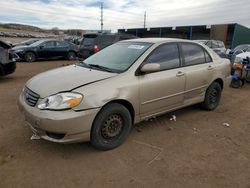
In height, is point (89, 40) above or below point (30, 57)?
above

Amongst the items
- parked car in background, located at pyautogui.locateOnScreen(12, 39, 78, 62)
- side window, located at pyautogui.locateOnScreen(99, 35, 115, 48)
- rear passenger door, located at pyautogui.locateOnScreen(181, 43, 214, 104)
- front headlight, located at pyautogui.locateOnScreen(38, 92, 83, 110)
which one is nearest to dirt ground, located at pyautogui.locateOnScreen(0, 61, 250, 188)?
rear passenger door, located at pyautogui.locateOnScreen(181, 43, 214, 104)

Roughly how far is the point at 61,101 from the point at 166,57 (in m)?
2.16

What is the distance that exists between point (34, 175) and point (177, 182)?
5.69 feet

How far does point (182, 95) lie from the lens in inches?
192

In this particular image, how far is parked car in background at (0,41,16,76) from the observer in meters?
8.52

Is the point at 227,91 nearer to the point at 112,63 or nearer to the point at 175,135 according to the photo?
the point at 175,135

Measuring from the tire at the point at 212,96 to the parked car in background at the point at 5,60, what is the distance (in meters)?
6.55

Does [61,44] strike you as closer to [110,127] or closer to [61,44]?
[61,44]

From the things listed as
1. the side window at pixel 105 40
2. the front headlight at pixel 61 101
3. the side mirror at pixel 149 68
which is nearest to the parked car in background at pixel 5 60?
the side window at pixel 105 40

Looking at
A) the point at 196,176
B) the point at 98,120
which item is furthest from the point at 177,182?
the point at 98,120

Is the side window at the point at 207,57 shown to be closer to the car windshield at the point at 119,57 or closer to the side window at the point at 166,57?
the side window at the point at 166,57

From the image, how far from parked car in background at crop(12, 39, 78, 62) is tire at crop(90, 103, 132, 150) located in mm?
12888

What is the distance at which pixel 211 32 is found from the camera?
2945 centimetres

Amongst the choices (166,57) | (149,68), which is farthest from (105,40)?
(149,68)
